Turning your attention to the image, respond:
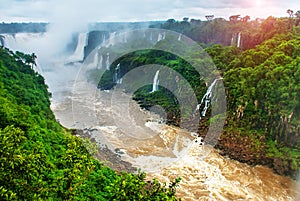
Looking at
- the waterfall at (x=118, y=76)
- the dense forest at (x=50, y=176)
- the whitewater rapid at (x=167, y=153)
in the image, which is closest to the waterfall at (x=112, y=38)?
the waterfall at (x=118, y=76)

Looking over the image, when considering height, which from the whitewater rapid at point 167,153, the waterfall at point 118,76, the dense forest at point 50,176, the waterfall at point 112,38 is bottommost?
the whitewater rapid at point 167,153

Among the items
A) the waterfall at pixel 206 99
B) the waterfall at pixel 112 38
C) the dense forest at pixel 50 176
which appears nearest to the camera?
the dense forest at pixel 50 176

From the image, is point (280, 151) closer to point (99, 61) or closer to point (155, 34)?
point (99, 61)

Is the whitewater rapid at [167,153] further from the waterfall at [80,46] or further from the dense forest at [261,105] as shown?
the waterfall at [80,46]

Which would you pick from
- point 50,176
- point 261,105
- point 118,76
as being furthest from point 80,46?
point 50,176

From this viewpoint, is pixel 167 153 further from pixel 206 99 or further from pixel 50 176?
pixel 50 176

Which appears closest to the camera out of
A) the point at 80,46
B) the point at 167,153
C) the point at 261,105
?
the point at 167,153

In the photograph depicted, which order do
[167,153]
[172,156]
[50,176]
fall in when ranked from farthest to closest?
1. [167,153]
2. [172,156]
3. [50,176]

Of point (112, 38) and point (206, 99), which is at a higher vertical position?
point (112, 38)

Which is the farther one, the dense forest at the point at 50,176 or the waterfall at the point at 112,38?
the waterfall at the point at 112,38

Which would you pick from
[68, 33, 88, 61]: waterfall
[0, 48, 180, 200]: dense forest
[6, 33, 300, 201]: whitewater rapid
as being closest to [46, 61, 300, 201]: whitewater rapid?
[6, 33, 300, 201]: whitewater rapid

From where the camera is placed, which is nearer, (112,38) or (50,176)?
(50,176)

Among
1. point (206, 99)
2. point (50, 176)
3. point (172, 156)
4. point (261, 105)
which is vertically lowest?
point (172, 156)
